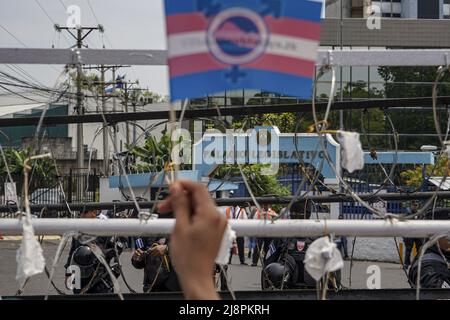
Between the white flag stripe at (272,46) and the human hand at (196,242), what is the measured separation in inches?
27.5

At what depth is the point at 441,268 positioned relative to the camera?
5.40m

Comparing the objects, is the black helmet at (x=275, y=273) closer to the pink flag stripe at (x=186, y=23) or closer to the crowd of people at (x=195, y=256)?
the crowd of people at (x=195, y=256)

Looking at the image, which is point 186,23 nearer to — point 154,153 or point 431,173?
point 431,173

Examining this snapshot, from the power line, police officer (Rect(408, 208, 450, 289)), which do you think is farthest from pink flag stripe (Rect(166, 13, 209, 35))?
police officer (Rect(408, 208, 450, 289))

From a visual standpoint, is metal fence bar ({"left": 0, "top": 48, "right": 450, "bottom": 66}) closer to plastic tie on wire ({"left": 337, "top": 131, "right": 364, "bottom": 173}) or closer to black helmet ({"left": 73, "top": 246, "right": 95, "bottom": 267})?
plastic tie on wire ({"left": 337, "top": 131, "right": 364, "bottom": 173})

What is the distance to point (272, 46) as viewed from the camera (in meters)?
2.57

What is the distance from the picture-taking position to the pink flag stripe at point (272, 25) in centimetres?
249

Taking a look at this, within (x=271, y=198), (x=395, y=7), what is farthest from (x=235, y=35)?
(x=395, y=7)

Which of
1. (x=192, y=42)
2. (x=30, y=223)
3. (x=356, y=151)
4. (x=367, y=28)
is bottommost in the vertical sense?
(x=30, y=223)

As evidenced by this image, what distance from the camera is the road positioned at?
892 centimetres
